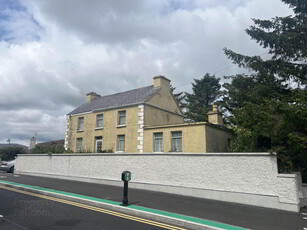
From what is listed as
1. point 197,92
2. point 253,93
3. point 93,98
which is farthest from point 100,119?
point 197,92

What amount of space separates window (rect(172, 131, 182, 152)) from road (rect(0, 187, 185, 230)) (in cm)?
1111

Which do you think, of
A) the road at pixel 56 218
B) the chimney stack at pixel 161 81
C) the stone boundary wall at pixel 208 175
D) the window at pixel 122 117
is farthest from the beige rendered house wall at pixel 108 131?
the road at pixel 56 218

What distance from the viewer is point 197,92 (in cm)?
4609

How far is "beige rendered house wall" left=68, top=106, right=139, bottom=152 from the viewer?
22.5 metres

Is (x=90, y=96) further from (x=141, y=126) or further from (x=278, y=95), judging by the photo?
(x=278, y=95)

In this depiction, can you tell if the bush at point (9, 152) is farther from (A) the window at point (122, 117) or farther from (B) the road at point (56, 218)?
(B) the road at point (56, 218)

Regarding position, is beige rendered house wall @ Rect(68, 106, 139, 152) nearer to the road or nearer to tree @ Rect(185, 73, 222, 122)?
the road

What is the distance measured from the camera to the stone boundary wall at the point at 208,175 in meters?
10.0

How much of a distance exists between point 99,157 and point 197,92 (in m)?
32.4

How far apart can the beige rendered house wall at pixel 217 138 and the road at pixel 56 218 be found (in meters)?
11.5

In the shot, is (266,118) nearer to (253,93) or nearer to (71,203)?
(253,93)

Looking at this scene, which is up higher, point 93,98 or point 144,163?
point 93,98

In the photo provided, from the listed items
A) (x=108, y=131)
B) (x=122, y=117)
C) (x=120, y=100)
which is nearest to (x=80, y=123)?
(x=108, y=131)

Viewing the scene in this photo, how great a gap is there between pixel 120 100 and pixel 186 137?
9.78 metres
